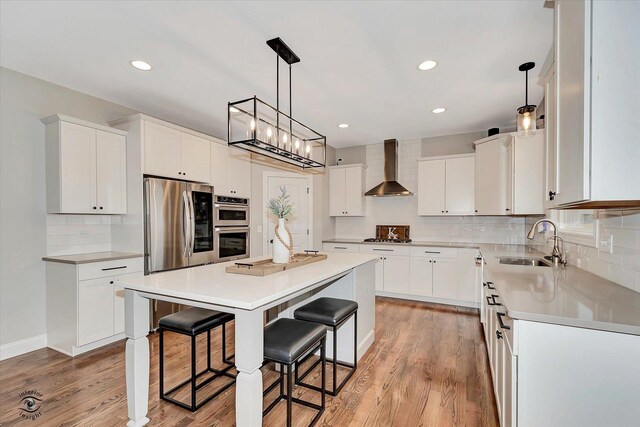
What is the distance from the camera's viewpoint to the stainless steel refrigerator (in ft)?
10.8

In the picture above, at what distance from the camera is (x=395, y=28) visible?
2.13 meters

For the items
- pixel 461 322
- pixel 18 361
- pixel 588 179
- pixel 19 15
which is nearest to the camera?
pixel 588 179

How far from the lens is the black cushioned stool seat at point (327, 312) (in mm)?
2154

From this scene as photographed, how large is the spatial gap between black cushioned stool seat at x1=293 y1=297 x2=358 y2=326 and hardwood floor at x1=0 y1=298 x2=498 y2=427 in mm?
546

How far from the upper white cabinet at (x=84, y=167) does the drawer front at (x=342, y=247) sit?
10.2ft

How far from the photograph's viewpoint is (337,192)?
18.2 feet

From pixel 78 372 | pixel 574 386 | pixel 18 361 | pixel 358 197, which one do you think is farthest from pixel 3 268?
pixel 358 197

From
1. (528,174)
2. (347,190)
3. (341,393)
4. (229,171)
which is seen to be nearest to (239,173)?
(229,171)

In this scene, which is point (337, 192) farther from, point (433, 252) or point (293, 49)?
point (293, 49)

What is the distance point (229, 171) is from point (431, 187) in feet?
Answer: 10.3

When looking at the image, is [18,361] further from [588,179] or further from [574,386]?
[588,179]

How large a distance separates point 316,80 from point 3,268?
11.1 feet

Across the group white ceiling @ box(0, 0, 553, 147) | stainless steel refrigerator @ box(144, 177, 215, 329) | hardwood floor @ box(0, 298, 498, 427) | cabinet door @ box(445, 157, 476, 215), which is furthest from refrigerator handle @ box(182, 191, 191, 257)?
cabinet door @ box(445, 157, 476, 215)

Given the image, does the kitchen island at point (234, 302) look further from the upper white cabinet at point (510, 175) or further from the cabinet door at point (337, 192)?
the cabinet door at point (337, 192)
